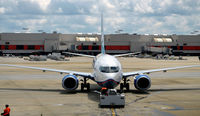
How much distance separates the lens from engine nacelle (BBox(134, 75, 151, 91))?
3044 centimetres

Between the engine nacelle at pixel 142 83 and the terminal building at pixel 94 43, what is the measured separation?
111 m

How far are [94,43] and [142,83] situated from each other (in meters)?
119

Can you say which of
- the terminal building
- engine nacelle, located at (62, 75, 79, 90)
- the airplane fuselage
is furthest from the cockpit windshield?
the terminal building

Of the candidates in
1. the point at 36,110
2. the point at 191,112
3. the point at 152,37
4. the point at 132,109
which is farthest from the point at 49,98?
the point at 152,37

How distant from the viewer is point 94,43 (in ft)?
491

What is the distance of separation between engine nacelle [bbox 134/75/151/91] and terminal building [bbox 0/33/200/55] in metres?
111

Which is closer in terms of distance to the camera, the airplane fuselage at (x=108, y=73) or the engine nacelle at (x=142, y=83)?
the airplane fuselage at (x=108, y=73)

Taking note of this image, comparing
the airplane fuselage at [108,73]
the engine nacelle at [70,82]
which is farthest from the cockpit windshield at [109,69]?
the engine nacelle at [70,82]

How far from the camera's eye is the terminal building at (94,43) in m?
142

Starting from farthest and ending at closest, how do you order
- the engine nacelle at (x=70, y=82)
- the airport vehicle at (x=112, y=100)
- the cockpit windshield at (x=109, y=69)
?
the engine nacelle at (x=70, y=82)
the cockpit windshield at (x=109, y=69)
the airport vehicle at (x=112, y=100)

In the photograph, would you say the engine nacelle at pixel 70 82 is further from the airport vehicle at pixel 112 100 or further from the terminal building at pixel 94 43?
the terminal building at pixel 94 43

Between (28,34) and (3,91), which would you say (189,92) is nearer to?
(3,91)

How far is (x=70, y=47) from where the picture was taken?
144 m

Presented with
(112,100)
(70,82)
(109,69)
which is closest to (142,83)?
(109,69)
